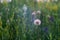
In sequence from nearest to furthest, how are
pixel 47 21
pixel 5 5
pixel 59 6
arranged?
pixel 47 21 → pixel 5 5 → pixel 59 6

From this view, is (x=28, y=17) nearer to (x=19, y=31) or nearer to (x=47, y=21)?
(x=47, y=21)

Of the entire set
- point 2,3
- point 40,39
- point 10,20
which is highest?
point 2,3

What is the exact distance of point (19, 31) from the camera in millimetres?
2627

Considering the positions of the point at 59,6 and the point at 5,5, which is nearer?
the point at 5,5

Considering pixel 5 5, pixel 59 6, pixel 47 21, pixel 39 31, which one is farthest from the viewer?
pixel 59 6

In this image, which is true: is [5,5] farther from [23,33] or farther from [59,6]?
[59,6]

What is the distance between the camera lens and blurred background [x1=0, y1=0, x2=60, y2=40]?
2.60 m

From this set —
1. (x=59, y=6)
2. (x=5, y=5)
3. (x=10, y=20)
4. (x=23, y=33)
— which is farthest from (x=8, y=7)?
(x=59, y=6)

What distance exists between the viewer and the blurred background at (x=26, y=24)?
2596 mm

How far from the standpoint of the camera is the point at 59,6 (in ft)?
12.7

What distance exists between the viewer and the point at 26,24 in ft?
9.44

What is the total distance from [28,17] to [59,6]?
963mm

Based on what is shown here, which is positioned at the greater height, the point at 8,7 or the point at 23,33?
the point at 8,7

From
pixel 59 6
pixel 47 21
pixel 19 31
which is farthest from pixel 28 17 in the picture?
pixel 59 6
